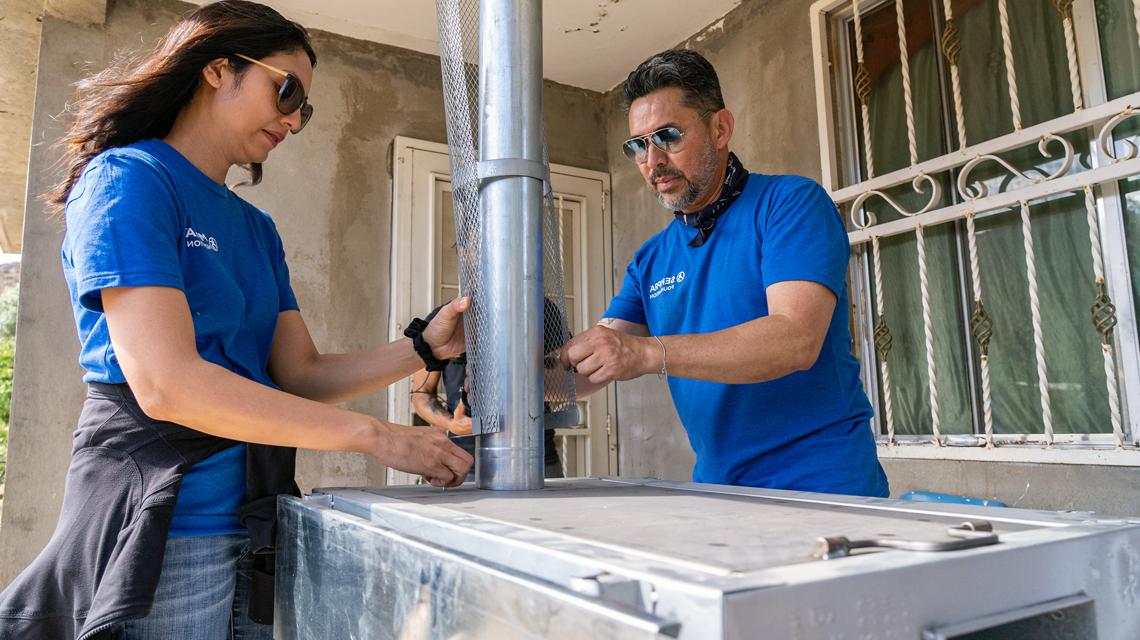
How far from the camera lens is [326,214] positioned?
158 inches

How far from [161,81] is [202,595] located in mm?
762

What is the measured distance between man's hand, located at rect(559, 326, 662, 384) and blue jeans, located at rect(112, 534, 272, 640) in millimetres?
568

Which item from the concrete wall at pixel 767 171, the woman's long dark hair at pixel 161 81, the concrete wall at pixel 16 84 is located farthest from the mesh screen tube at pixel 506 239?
the concrete wall at pixel 16 84

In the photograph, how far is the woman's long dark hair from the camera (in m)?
1.17

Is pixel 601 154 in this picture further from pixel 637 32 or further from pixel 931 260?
pixel 931 260

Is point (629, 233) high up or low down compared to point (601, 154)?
down

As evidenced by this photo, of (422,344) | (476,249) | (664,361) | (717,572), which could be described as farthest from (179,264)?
(717,572)

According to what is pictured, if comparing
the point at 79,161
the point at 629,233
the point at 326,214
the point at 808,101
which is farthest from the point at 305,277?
the point at 79,161

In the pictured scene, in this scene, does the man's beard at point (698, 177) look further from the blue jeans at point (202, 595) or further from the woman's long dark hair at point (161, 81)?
the blue jeans at point (202, 595)

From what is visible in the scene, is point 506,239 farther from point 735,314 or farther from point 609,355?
point 735,314

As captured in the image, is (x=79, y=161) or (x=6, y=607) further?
(x=79, y=161)

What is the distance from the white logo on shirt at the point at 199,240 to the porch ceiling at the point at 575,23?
303 centimetres

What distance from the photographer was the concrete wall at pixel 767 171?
97.0 inches

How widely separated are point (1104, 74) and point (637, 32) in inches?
89.2
